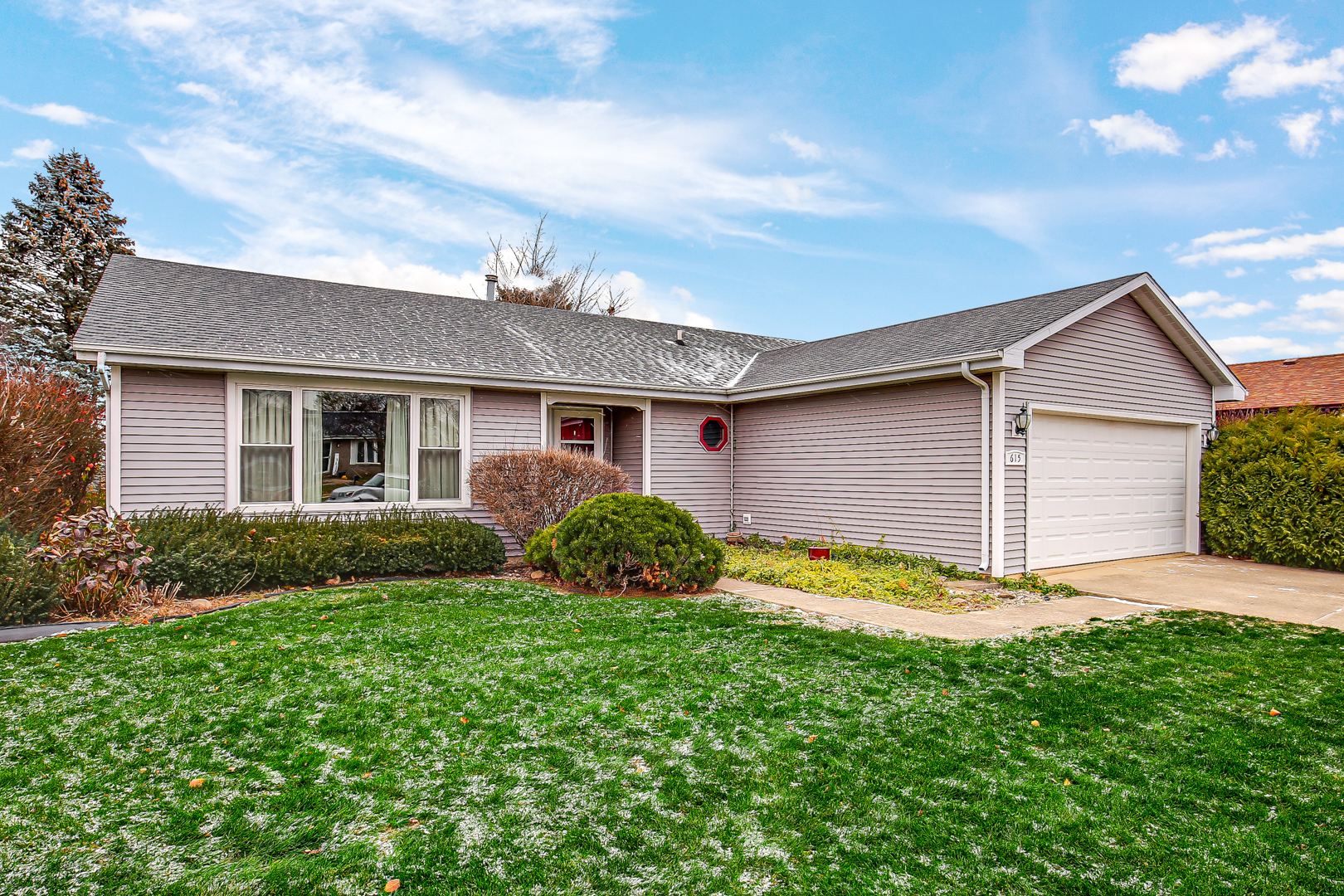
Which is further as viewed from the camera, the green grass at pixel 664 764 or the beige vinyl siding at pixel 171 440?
the beige vinyl siding at pixel 171 440

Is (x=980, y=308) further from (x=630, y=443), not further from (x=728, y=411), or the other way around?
(x=630, y=443)

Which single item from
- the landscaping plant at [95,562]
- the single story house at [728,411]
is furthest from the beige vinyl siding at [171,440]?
the landscaping plant at [95,562]

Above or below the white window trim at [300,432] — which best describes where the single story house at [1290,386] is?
above

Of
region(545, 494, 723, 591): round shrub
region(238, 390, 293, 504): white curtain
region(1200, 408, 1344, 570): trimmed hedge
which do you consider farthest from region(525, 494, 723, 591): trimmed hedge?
region(1200, 408, 1344, 570): trimmed hedge

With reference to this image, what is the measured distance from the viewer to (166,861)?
8.35 ft

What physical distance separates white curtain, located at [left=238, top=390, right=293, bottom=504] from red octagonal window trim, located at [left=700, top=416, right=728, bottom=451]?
6.53 m

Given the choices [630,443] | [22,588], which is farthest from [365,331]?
[22,588]

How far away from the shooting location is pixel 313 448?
Result: 30.2 ft

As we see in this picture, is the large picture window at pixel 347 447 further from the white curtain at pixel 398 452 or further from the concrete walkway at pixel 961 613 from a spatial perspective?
the concrete walkway at pixel 961 613

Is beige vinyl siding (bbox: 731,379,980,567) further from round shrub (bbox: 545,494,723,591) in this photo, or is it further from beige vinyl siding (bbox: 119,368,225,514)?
beige vinyl siding (bbox: 119,368,225,514)

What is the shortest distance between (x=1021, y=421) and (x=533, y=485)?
6.38m

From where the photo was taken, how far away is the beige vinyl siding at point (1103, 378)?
8.82 m

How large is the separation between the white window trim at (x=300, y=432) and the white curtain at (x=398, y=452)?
53mm

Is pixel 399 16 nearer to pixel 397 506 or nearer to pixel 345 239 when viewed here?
pixel 397 506
